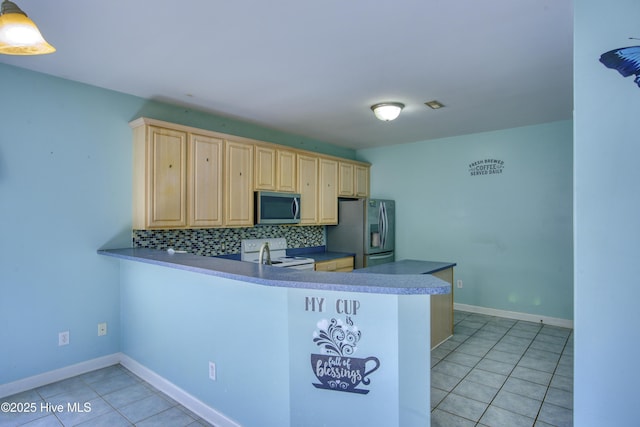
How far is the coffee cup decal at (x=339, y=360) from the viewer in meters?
1.69

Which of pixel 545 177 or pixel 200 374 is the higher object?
pixel 545 177

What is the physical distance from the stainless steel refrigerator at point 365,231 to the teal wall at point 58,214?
2.94 meters

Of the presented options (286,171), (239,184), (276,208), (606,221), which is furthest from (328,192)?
(606,221)

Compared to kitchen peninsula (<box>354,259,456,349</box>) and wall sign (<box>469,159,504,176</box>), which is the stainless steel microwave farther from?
wall sign (<box>469,159,504,176</box>)

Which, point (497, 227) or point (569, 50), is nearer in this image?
point (569, 50)

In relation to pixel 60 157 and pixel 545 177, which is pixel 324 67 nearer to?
pixel 60 157

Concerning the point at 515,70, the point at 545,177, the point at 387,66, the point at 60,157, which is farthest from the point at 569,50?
the point at 60,157

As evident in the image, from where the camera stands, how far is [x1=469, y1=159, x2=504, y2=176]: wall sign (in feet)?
15.3

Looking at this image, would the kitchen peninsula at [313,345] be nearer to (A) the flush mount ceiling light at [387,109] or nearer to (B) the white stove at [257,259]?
(B) the white stove at [257,259]

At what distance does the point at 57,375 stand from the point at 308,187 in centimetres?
325

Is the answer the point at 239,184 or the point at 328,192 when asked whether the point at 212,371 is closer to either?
the point at 239,184

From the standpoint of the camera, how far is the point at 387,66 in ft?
8.64

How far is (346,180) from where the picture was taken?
5395 mm

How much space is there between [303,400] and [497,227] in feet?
12.8
